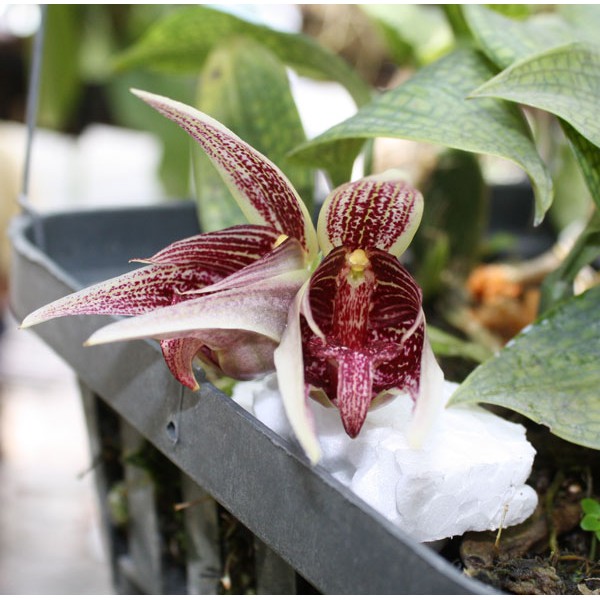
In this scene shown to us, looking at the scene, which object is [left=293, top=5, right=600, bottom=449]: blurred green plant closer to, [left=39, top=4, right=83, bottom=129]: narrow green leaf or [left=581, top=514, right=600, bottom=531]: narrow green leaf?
[left=581, top=514, right=600, bottom=531]: narrow green leaf

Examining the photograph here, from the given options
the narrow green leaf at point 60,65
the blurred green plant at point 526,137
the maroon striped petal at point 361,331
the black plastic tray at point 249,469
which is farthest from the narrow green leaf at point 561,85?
the narrow green leaf at point 60,65

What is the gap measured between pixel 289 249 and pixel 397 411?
4.2 inches

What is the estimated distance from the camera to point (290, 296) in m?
0.39

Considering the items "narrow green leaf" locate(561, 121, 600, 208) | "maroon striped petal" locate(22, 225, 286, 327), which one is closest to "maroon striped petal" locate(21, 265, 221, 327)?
"maroon striped petal" locate(22, 225, 286, 327)

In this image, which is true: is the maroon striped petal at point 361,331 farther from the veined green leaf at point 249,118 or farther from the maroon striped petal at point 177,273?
the veined green leaf at point 249,118

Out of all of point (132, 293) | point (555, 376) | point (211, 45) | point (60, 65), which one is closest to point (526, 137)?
point (555, 376)

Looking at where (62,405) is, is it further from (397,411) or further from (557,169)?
(397,411)

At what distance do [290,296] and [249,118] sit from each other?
0.87 ft

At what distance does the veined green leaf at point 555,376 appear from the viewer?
1.32 ft

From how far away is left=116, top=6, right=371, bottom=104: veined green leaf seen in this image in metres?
0.69

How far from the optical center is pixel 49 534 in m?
1.04

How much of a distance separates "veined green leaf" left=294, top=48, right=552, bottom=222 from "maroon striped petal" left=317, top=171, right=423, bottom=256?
0.07 metres

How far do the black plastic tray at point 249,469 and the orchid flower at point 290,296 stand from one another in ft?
0.10

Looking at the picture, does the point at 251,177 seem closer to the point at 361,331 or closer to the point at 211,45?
the point at 361,331
